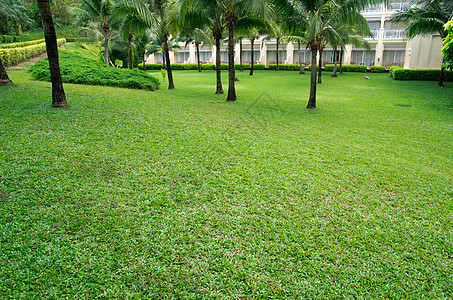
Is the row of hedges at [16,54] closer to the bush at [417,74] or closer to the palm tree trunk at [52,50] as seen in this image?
the palm tree trunk at [52,50]

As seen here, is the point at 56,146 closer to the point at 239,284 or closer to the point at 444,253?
the point at 239,284

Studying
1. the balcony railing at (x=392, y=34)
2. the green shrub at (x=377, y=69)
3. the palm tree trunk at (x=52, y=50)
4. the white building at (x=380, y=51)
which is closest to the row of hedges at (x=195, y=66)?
the white building at (x=380, y=51)

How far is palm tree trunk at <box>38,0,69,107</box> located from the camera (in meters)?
6.93

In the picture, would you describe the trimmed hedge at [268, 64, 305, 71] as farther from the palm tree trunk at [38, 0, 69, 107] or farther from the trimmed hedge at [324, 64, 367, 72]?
the palm tree trunk at [38, 0, 69, 107]

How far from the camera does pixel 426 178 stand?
5184mm

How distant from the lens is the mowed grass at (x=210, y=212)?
2.68 m

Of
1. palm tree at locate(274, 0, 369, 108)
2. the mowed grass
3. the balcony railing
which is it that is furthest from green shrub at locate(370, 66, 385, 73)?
the mowed grass

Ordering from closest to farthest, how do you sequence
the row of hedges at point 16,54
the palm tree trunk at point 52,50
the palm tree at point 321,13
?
1. the palm tree trunk at point 52,50
2. the palm tree at point 321,13
3. the row of hedges at point 16,54

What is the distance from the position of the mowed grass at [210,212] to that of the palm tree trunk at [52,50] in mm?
522

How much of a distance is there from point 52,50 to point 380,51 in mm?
40367

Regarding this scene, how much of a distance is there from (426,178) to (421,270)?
290cm

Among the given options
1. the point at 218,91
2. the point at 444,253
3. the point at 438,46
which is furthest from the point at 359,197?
the point at 438,46

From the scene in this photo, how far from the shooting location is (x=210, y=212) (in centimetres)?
371

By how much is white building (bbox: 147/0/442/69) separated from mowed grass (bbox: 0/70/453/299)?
2524 centimetres
